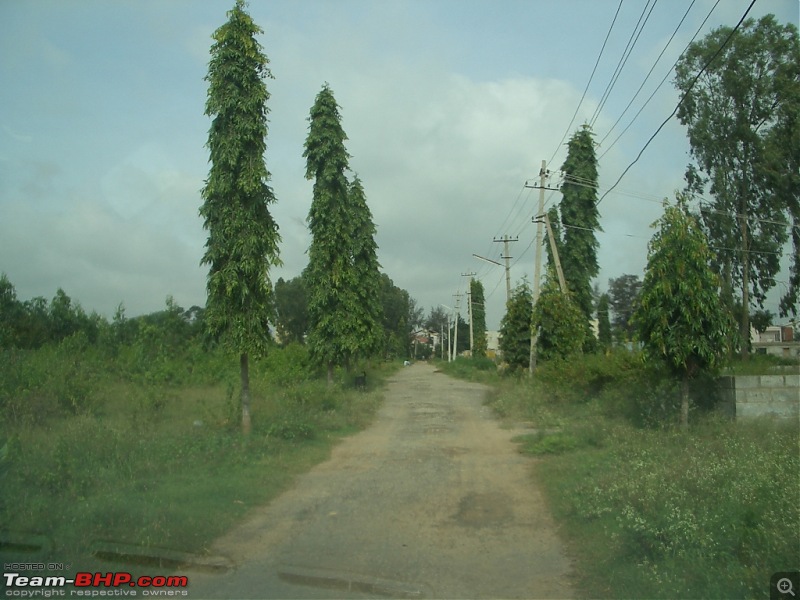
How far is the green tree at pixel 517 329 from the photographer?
35438 millimetres

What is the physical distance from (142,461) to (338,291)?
17.0 m

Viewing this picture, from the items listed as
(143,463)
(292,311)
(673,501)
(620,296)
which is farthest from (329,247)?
A: (620,296)

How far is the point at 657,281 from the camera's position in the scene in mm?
14281

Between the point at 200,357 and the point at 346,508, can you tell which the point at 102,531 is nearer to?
the point at 346,508

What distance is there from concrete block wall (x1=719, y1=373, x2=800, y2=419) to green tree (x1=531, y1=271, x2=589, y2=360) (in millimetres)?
13234

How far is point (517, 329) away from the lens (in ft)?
117

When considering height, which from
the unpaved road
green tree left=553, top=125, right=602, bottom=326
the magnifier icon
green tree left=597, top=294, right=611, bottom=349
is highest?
green tree left=553, top=125, right=602, bottom=326

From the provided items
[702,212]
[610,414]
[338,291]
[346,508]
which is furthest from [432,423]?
[702,212]

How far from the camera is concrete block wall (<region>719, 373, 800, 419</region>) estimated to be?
14219 mm

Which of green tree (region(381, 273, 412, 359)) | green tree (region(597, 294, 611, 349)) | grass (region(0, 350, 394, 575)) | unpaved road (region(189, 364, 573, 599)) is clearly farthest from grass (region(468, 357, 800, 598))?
green tree (region(381, 273, 412, 359))

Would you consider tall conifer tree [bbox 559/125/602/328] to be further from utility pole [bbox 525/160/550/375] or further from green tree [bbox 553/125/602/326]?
utility pole [bbox 525/160/550/375]

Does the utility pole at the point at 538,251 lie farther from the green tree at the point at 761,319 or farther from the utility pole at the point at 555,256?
the green tree at the point at 761,319

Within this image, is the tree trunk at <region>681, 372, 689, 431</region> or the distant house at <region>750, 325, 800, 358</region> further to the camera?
the distant house at <region>750, 325, 800, 358</region>

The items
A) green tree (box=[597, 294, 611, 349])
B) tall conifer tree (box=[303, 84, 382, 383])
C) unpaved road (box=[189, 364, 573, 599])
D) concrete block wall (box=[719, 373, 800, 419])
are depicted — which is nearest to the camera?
unpaved road (box=[189, 364, 573, 599])
